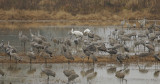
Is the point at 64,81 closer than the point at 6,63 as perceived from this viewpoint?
Yes

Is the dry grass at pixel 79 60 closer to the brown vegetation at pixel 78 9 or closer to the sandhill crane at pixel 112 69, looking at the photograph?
the sandhill crane at pixel 112 69

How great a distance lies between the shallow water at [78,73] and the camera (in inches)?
746

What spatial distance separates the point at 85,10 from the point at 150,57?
34.1 meters

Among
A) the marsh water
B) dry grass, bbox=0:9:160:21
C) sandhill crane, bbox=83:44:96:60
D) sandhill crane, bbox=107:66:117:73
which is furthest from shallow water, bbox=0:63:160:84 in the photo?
dry grass, bbox=0:9:160:21

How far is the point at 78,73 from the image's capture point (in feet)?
67.5

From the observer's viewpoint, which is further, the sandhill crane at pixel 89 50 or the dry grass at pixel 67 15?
the dry grass at pixel 67 15

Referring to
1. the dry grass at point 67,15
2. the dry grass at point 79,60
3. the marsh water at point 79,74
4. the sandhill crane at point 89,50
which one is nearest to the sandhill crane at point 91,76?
the marsh water at point 79,74

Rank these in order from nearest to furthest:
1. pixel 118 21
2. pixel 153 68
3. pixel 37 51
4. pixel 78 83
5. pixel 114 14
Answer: pixel 78 83
pixel 153 68
pixel 37 51
pixel 118 21
pixel 114 14

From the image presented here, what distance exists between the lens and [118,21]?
53.0m

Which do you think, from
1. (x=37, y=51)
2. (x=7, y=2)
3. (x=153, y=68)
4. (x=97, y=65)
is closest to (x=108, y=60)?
(x=97, y=65)

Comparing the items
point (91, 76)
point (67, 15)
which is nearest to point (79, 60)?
point (91, 76)

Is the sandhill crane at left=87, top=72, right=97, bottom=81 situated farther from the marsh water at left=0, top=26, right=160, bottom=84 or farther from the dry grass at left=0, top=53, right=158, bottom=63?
the dry grass at left=0, top=53, right=158, bottom=63

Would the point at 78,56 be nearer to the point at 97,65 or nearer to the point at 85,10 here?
the point at 97,65

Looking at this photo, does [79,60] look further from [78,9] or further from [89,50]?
[78,9]
